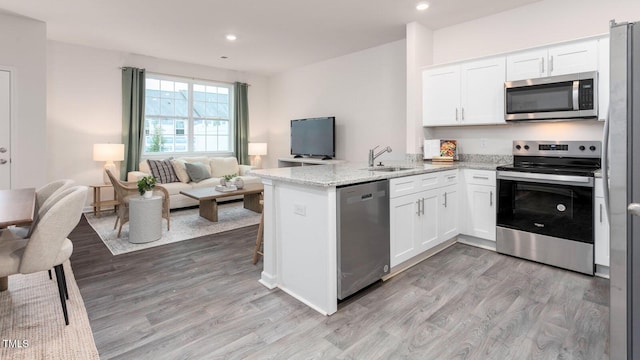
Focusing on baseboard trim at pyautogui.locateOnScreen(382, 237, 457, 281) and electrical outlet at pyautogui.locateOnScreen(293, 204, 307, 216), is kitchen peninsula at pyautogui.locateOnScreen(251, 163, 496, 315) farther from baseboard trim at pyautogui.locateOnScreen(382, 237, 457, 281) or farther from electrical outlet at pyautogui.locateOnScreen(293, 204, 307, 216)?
baseboard trim at pyautogui.locateOnScreen(382, 237, 457, 281)

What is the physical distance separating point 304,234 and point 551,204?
221 centimetres

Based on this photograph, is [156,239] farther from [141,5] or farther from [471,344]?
[471,344]

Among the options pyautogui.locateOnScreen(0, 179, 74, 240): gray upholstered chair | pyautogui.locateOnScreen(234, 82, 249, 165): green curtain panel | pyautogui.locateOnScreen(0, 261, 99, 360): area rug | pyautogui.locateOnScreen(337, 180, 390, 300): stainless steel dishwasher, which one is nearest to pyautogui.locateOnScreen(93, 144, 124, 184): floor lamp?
pyautogui.locateOnScreen(234, 82, 249, 165): green curtain panel

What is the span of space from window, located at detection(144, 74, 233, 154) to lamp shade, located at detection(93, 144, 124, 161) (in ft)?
2.76

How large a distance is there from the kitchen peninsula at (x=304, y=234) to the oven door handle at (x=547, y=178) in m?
1.13

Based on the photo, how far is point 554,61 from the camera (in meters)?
3.16

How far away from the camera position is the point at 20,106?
4.08 metres

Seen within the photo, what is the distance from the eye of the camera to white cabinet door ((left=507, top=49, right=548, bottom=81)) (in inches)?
127

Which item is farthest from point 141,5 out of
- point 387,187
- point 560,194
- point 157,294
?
point 560,194

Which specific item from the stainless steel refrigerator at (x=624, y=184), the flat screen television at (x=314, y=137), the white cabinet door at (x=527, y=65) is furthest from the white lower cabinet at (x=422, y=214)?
the flat screen television at (x=314, y=137)

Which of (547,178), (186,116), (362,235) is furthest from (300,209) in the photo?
(186,116)

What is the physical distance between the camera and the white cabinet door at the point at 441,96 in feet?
12.7

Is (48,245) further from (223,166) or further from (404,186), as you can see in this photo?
(223,166)

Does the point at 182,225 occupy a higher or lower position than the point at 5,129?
lower
